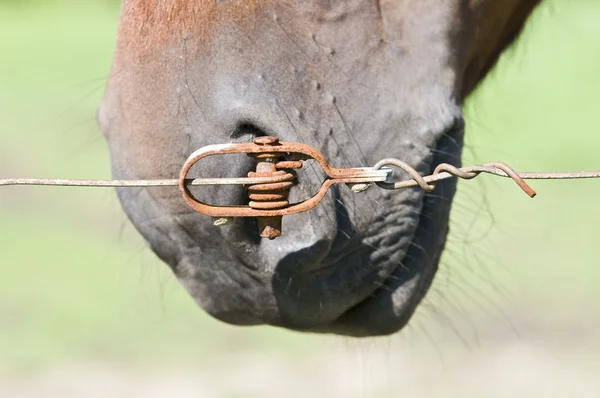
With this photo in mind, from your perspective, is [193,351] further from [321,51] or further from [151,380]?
[321,51]

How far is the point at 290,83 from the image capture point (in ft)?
4.51

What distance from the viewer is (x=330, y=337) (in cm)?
391

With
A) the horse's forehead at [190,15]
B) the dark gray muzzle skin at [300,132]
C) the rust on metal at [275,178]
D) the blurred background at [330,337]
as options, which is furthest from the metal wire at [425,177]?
the blurred background at [330,337]

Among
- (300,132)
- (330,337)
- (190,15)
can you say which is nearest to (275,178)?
(300,132)

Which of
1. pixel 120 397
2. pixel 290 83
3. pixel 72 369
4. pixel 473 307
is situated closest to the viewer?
pixel 290 83

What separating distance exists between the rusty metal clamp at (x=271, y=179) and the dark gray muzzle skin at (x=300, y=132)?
102 millimetres

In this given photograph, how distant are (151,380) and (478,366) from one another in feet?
4.85

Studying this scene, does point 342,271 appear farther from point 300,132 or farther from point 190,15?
point 190,15

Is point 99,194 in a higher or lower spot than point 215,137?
lower

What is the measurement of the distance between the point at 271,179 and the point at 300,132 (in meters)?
0.16

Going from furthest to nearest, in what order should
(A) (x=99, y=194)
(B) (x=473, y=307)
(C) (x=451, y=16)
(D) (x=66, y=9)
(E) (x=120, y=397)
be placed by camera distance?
1. (D) (x=66, y=9)
2. (A) (x=99, y=194)
3. (B) (x=473, y=307)
4. (E) (x=120, y=397)
5. (C) (x=451, y=16)

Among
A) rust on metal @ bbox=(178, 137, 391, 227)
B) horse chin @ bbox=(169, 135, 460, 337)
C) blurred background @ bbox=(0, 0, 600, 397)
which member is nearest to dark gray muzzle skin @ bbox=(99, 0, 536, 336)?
horse chin @ bbox=(169, 135, 460, 337)

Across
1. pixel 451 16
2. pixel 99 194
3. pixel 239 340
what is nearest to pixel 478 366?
pixel 239 340

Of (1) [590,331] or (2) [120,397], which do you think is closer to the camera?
(2) [120,397]
